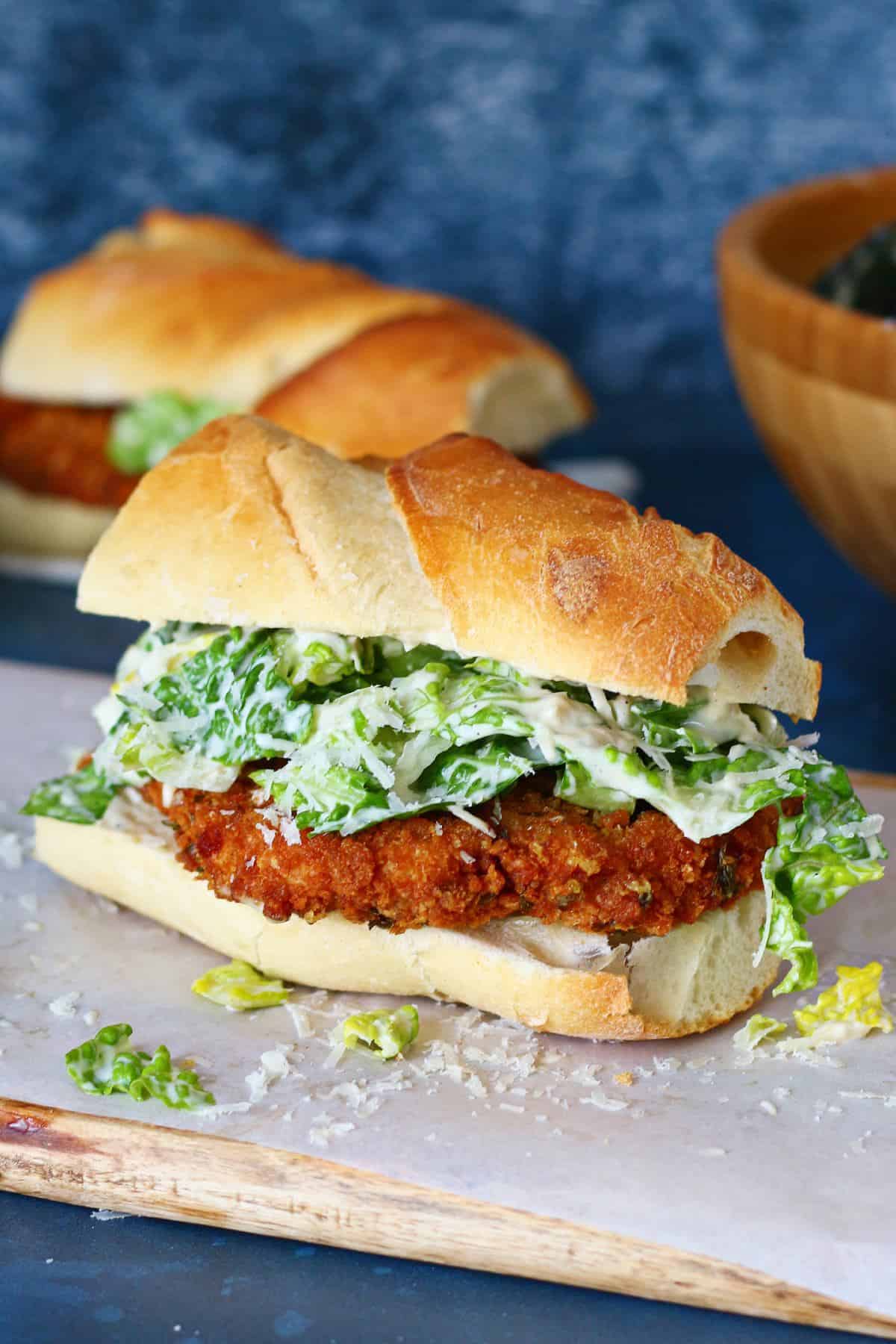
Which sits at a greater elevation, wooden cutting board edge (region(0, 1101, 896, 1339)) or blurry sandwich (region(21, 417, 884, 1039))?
blurry sandwich (region(21, 417, 884, 1039))

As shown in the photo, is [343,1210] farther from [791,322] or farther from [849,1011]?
[791,322]

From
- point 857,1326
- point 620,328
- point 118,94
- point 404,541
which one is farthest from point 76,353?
point 857,1326

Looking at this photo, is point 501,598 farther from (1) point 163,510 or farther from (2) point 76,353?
(2) point 76,353

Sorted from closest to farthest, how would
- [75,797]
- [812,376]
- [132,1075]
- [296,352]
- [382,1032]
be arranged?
1. [132,1075]
2. [382,1032]
3. [75,797]
4. [812,376]
5. [296,352]

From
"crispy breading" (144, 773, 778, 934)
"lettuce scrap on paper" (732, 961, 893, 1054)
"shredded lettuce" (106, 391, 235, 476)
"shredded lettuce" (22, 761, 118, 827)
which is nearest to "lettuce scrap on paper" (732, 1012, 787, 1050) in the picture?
"lettuce scrap on paper" (732, 961, 893, 1054)

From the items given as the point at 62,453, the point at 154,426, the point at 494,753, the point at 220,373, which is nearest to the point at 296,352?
the point at 220,373

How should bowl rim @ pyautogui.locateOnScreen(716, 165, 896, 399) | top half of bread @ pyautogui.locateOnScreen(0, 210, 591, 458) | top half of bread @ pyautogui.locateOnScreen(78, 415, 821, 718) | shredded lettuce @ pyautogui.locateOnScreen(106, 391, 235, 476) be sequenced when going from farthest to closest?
shredded lettuce @ pyautogui.locateOnScreen(106, 391, 235, 476) < top half of bread @ pyautogui.locateOnScreen(0, 210, 591, 458) < bowl rim @ pyautogui.locateOnScreen(716, 165, 896, 399) < top half of bread @ pyautogui.locateOnScreen(78, 415, 821, 718)

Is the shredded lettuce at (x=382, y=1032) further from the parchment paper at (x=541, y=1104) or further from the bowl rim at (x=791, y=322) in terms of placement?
the bowl rim at (x=791, y=322)

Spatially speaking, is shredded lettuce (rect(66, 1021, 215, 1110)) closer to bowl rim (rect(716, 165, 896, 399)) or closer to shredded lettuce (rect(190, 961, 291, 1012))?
shredded lettuce (rect(190, 961, 291, 1012))
